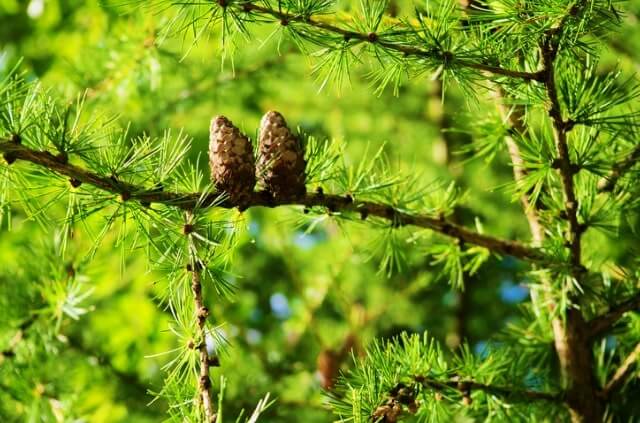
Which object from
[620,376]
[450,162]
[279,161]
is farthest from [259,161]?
[450,162]

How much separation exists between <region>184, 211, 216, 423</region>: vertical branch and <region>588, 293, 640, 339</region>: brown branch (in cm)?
45

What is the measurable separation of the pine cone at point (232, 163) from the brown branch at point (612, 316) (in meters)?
0.43

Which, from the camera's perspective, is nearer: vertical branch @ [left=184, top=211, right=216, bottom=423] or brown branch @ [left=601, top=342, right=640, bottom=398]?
vertical branch @ [left=184, top=211, right=216, bottom=423]

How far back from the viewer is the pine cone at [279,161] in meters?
0.73

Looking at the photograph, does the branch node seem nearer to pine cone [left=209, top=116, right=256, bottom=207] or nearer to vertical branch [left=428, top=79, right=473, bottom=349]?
pine cone [left=209, top=116, right=256, bottom=207]

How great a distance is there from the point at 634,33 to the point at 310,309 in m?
0.74

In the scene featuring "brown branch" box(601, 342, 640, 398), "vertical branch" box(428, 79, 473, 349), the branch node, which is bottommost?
"brown branch" box(601, 342, 640, 398)

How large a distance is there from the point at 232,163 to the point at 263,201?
5 centimetres

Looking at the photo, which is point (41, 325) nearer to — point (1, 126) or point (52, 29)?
point (1, 126)

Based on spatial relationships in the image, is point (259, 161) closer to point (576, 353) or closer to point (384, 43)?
point (384, 43)

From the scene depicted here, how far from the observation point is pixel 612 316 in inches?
35.6

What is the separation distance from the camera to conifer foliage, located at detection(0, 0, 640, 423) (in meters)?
0.68

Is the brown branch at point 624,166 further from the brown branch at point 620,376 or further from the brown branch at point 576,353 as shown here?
the brown branch at point 620,376

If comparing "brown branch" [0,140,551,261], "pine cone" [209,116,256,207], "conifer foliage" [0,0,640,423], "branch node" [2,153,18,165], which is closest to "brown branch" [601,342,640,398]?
"conifer foliage" [0,0,640,423]
